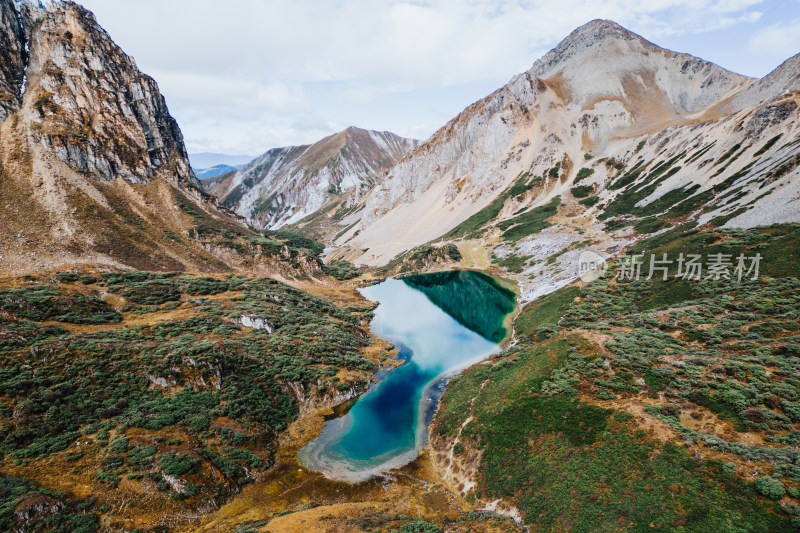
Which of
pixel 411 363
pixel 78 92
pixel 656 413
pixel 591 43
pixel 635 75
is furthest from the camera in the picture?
pixel 591 43

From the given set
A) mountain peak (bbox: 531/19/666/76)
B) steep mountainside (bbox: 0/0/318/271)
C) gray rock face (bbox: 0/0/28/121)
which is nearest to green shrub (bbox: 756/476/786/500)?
steep mountainside (bbox: 0/0/318/271)

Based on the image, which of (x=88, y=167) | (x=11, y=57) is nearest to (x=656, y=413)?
(x=88, y=167)

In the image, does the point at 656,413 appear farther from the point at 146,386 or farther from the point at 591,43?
the point at 591,43

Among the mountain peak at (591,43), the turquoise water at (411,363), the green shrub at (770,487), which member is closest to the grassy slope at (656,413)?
the green shrub at (770,487)

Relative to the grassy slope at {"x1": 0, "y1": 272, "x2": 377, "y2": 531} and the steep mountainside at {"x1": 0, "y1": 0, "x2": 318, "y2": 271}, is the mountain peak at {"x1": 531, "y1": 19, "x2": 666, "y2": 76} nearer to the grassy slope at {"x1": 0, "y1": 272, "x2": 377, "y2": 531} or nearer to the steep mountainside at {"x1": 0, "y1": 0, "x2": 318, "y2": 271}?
the steep mountainside at {"x1": 0, "y1": 0, "x2": 318, "y2": 271}

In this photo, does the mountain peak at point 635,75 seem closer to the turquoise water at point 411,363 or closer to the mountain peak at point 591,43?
the mountain peak at point 591,43

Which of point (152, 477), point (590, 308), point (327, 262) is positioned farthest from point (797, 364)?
point (327, 262)
